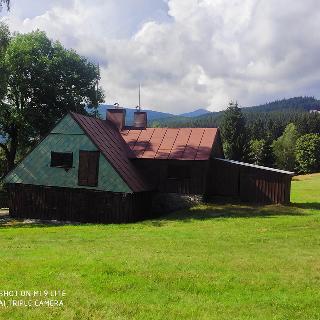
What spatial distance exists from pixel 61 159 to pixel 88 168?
8.46 feet

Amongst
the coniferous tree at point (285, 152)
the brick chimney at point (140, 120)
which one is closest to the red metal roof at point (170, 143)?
the brick chimney at point (140, 120)

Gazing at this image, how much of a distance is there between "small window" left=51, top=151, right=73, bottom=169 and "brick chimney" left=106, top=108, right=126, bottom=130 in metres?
7.30

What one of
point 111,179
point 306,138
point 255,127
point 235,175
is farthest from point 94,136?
point 255,127

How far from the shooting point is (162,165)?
33.6 m

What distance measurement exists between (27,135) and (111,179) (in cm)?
1893

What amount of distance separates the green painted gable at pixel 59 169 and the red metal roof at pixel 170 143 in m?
4.11

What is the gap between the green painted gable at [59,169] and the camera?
30.8m

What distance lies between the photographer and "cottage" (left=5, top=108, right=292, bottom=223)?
3081cm

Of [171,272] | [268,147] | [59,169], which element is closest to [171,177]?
[59,169]

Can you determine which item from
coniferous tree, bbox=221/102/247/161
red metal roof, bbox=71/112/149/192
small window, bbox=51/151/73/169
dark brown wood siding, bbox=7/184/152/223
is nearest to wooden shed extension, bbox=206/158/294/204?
dark brown wood siding, bbox=7/184/152/223

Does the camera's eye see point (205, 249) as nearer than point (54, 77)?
Yes

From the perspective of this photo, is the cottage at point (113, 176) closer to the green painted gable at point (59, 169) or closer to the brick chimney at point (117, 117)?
the green painted gable at point (59, 169)

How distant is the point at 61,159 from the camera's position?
3244cm

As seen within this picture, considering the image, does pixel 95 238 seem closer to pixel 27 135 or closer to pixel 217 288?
pixel 217 288
